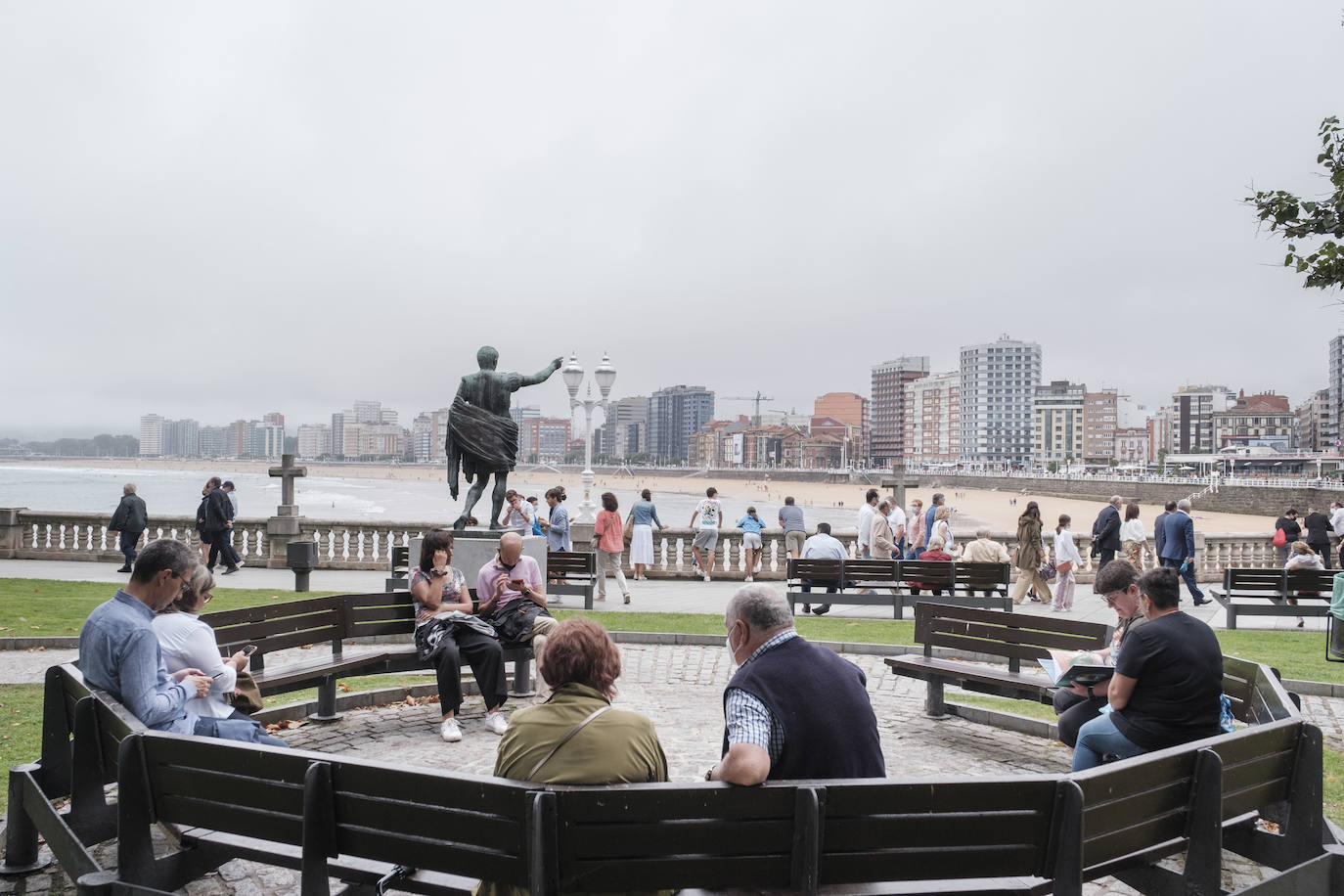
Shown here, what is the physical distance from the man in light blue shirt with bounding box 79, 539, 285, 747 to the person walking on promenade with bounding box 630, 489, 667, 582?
1282 cm

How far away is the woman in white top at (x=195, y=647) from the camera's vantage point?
4684mm

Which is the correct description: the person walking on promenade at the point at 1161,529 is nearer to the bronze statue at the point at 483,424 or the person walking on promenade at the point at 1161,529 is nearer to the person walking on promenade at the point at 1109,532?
the person walking on promenade at the point at 1109,532

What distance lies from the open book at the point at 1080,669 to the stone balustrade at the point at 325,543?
1288cm

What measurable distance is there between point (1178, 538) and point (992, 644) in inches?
369

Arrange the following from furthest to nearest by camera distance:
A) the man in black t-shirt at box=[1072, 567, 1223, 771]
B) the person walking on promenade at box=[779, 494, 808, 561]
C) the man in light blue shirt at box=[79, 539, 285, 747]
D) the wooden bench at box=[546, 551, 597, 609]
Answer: the person walking on promenade at box=[779, 494, 808, 561], the wooden bench at box=[546, 551, 597, 609], the man in black t-shirt at box=[1072, 567, 1223, 771], the man in light blue shirt at box=[79, 539, 285, 747]

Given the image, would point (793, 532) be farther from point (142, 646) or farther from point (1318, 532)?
point (142, 646)

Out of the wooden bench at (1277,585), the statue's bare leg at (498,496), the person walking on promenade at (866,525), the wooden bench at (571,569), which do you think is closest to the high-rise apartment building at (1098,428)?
the person walking on promenade at (866,525)

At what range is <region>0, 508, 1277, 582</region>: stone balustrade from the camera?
1895cm

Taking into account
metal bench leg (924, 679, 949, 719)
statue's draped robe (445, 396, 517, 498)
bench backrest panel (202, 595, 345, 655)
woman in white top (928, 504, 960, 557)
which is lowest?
metal bench leg (924, 679, 949, 719)

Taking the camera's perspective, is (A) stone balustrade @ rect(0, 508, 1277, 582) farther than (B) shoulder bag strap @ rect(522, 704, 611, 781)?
Yes

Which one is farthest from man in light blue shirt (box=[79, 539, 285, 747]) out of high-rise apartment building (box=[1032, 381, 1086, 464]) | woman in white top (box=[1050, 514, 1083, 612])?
high-rise apartment building (box=[1032, 381, 1086, 464])

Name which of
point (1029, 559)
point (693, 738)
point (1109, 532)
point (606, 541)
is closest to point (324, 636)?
point (693, 738)

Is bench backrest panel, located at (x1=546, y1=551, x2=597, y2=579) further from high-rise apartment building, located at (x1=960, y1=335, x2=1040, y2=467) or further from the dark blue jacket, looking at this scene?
high-rise apartment building, located at (x1=960, y1=335, x2=1040, y2=467)

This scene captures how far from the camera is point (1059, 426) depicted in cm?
19112
